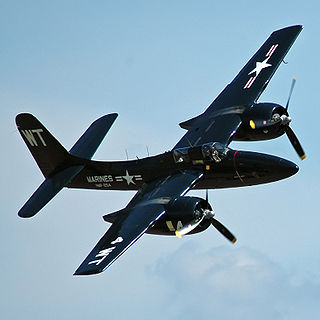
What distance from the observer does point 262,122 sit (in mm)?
63281

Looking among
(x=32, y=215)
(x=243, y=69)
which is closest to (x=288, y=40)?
(x=243, y=69)

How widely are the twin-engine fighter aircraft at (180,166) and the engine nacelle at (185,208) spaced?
5 cm

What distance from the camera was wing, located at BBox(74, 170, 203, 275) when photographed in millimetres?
52116

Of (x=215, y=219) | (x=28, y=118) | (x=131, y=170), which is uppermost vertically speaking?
(x=28, y=118)

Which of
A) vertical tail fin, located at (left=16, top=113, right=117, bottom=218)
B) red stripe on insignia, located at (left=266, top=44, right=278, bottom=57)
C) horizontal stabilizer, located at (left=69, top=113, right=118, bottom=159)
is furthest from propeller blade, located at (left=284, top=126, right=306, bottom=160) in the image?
vertical tail fin, located at (left=16, top=113, right=117, bottom=218)

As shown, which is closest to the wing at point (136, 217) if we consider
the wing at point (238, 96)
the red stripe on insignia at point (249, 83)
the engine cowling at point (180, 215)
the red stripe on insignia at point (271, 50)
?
the engine cowling at point (180, 215)

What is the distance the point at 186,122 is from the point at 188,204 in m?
12.8

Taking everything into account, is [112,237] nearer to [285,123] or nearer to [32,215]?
[32,215]

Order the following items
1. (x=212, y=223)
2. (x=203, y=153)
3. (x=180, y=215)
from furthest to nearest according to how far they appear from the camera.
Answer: (x=203, y=153) → (x=212, y=223) → (x=180, y=215)

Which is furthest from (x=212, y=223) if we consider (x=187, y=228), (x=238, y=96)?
(x=238, y=96)

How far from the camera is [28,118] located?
62562 mm

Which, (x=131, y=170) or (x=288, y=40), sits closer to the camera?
(x=131, y=170)

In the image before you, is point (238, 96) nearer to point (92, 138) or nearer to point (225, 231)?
point (92, 138)

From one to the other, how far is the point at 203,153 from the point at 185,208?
6.26 meters
